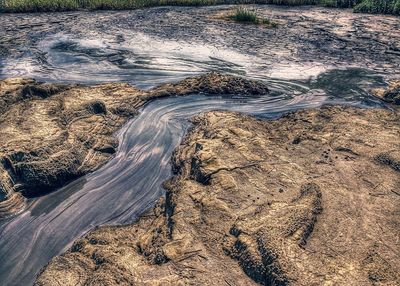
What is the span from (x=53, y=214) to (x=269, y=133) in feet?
10.7

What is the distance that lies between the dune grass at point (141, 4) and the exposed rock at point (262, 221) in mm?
8032

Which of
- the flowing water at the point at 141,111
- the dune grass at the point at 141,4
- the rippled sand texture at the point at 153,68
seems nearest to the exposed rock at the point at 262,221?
the flowing water at the point at 141,111

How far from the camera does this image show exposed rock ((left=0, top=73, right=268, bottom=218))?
15.7 feet

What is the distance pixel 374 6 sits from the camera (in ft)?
38.4

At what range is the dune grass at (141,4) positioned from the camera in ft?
38.4

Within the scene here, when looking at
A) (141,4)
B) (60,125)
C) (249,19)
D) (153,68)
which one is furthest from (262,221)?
(141,4)

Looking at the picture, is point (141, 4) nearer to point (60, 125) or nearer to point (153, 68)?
point (153, 68)

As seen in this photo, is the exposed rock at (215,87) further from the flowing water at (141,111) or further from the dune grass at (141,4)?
the dune grass at (141,4)

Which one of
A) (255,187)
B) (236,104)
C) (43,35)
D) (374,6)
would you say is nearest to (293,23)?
(374,6)

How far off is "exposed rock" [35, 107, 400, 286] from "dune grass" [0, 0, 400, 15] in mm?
8032

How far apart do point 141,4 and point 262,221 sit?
35.8 ft

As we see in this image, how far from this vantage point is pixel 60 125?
5.62 metres

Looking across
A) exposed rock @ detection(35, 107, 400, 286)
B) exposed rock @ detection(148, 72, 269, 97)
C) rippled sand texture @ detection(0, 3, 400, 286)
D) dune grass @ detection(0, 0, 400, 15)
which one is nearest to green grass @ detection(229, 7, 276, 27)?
rippled sand texture @ detection(0, 3, 400, 286)

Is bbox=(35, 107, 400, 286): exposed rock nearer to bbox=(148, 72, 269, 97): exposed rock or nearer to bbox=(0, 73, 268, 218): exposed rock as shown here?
Result: bbox=(0, 73, 268, 218): exposed rock
